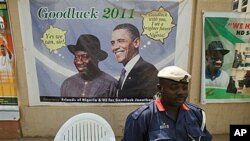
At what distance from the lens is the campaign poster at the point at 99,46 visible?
4309 millimetres

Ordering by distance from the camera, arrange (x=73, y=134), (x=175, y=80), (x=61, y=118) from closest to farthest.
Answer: (x=175, y=80), (x=73, y=134), (x=61, y=118)

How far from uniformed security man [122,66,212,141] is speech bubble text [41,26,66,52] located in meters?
2.18

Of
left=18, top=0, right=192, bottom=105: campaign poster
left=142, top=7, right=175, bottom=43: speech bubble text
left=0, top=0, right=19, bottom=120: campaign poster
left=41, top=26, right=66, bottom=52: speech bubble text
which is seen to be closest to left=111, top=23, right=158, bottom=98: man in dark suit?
left=18, top=0, right=192, bottom=105: campaign poster

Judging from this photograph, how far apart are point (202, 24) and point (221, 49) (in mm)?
469

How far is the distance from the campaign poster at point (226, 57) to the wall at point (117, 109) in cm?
10

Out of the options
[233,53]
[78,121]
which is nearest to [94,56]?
[78,121]

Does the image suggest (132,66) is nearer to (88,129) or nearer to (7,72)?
(88,129)

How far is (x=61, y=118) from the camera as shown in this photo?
15.5ft

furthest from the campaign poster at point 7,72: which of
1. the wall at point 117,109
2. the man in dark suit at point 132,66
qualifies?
the man in dark suit at point 132,66

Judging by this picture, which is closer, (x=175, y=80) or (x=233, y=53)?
(x=175, y=80)

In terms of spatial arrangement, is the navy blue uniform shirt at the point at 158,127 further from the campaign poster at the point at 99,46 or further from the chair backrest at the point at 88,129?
the campaign poster at the point at 99,46

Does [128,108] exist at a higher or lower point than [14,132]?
higher

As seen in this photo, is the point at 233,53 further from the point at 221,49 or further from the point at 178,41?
the point at 178,41

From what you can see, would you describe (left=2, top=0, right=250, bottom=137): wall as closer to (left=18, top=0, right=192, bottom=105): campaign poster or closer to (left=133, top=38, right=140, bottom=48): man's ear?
(left=18, top=0, right=192, bottom=105): campaign poster
